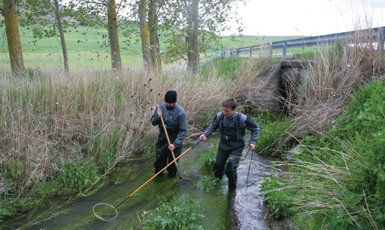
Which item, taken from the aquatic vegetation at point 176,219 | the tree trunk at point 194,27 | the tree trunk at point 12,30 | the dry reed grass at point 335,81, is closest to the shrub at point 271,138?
the dry reed grass at point 335,81

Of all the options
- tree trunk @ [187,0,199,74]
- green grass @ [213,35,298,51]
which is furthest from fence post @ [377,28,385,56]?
tree trunk @ [187,0,199,74]

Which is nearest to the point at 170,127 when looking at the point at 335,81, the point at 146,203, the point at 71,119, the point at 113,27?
the point at 146,203

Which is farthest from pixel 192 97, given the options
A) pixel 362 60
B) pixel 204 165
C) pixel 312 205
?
pixel 312 205

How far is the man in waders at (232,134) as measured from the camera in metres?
5.23

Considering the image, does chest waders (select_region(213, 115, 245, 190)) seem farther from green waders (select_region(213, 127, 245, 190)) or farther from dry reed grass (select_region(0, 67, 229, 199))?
dry reed grass (select_region(0, 67, 229, 199))

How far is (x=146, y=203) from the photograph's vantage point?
5082 mm

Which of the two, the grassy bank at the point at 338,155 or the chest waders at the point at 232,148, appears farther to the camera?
the chest waders at the point at 232,148

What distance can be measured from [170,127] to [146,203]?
5.13 ft

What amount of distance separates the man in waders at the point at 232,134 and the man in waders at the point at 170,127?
646 mm

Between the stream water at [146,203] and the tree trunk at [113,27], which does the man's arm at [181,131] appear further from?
the tree trunk at [113,27]

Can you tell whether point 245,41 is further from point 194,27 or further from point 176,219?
point 176,219

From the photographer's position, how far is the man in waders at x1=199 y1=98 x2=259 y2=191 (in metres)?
5.23

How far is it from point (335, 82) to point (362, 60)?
73cm

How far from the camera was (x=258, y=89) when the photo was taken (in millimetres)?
11461
